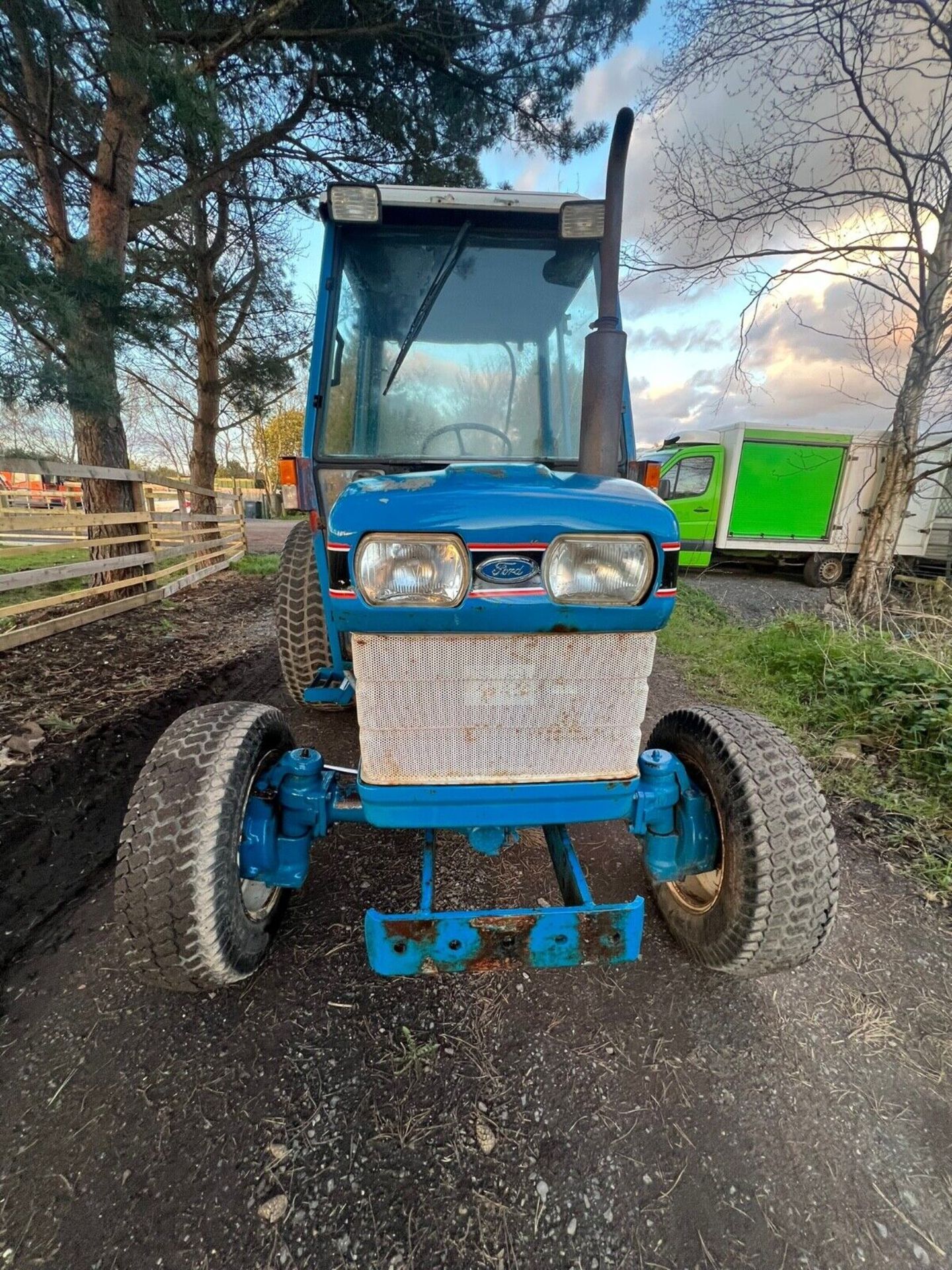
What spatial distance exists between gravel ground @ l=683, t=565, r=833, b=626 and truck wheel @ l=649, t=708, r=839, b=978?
246 inches

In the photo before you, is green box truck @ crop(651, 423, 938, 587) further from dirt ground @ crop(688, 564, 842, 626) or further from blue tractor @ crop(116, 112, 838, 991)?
blue tractor @ crop(116, 112, 838, 991)

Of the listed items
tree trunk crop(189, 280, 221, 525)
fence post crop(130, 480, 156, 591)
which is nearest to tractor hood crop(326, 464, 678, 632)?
fence post crop(130, 480, 156, 591)

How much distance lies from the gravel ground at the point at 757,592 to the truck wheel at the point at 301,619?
243 inches

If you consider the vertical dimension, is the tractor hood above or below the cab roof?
below

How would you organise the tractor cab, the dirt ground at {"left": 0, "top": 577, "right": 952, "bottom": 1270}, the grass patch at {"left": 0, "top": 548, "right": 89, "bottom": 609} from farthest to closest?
the grass patch at {"left": 0, "top": 548, "right": 89, "bottom": 609}
the tractor cab
the dirt ground at {"left": 0, "top": 577, "right": 952, "bottom": 1270}

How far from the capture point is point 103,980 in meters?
1.80

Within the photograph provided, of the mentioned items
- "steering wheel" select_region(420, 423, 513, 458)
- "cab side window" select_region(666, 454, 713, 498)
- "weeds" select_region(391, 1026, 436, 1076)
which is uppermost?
"cab side window" select_region(666, 454, 713, 498)

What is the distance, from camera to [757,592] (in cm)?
1035

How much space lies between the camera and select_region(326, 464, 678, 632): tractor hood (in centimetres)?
127

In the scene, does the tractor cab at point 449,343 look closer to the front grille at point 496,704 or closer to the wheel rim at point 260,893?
the wheel rim at point 260,893

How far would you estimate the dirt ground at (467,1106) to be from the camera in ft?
4.01

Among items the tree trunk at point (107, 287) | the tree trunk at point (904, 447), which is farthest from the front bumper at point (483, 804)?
the tree trunk at point (904, 447)

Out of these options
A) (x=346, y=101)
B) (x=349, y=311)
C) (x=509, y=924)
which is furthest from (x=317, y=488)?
(x=346, y=101)

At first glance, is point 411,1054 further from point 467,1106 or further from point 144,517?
point 144,517
